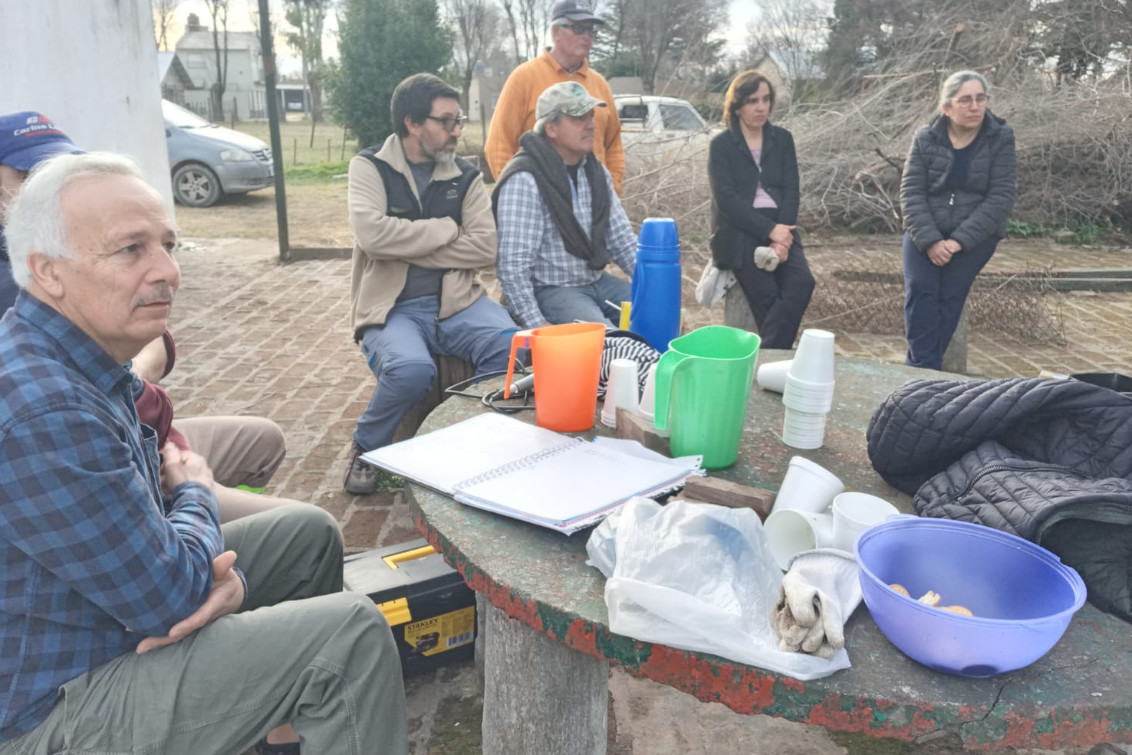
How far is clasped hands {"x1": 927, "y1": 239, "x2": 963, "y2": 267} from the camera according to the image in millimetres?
4719

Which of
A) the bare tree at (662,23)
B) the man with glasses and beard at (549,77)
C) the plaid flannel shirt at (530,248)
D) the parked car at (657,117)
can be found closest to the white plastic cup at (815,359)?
the plaid flannel shirt at (530,248)

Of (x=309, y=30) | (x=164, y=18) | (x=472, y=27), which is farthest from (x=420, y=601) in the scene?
(x=164, y=18)

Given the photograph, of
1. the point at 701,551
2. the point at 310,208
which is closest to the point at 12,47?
the point at 310,208

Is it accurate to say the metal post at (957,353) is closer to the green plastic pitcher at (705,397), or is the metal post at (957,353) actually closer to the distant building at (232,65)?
the green plastic pitcher at (705,397)

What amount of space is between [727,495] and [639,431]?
15.8 inches

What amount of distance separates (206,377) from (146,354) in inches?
110

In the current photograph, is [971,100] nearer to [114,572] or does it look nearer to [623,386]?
[623,386]

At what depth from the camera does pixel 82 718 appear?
147cm

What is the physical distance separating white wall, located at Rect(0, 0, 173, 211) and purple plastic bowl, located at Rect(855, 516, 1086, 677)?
261 inches

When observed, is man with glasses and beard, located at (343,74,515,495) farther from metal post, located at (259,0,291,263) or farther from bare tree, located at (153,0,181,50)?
bare tree, located at (153,0,181,50)

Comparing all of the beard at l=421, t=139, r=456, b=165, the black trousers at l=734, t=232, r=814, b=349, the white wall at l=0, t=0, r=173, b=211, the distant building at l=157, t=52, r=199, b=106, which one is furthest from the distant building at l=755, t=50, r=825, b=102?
the distant building at l=157, t=52, r=199, b=106

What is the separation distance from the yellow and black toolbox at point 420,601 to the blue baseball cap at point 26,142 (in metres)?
1.44

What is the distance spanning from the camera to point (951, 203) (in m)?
4.79

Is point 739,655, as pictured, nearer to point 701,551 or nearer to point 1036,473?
point 701,551
